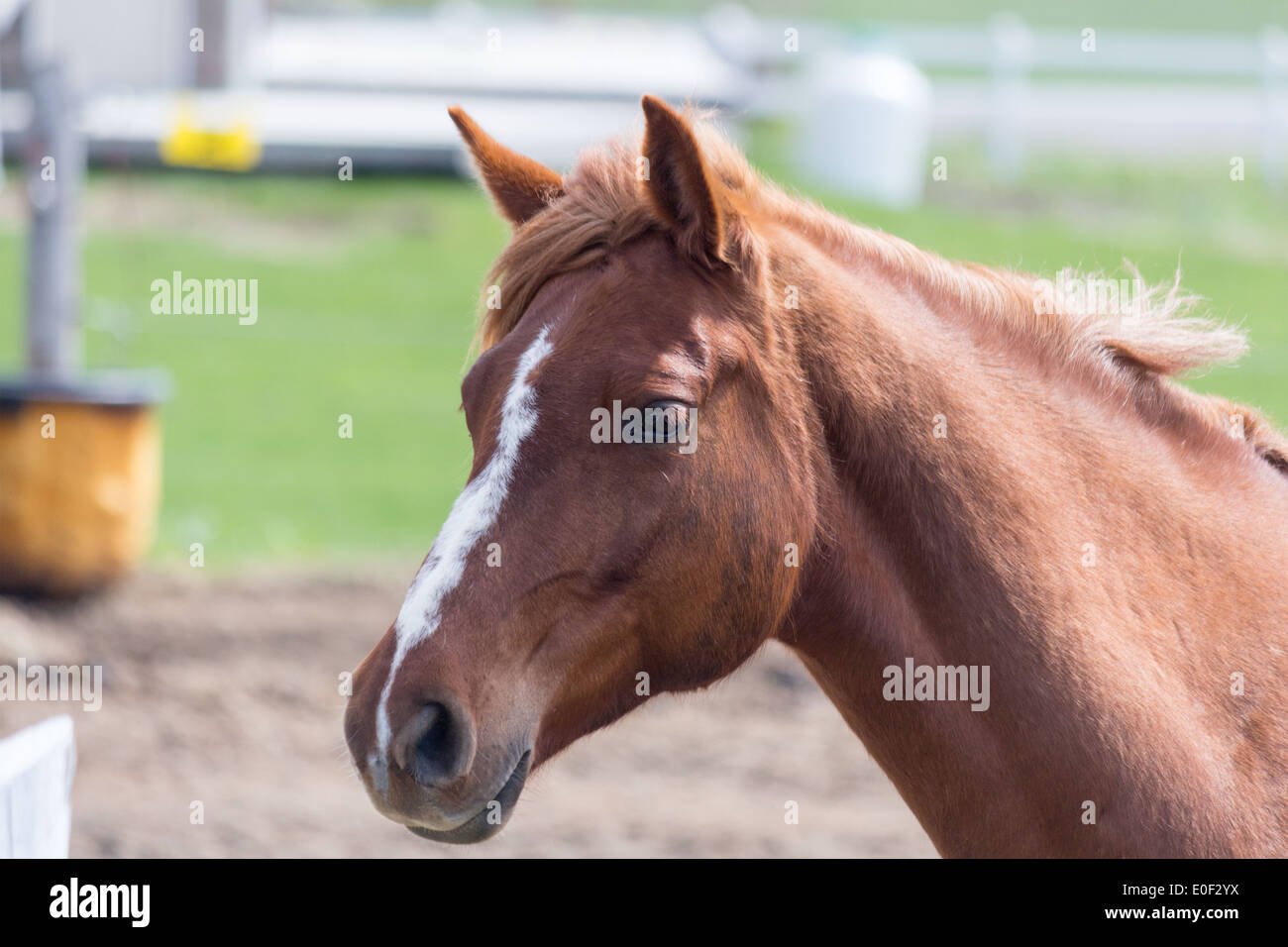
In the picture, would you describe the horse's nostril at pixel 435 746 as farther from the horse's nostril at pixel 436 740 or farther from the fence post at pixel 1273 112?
the fence post at pixel 1273 112

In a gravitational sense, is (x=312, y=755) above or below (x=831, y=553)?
below

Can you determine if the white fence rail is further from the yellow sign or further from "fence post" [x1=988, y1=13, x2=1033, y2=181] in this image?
"fence post" [x1=988, y1=13, x2=1033, y2=181]

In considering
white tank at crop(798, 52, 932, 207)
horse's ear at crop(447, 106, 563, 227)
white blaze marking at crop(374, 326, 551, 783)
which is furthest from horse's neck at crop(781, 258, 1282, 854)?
white tank at crop(798, 52, 932, 207)

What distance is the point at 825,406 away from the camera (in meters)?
2.31

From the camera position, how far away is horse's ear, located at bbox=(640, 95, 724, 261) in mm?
2223

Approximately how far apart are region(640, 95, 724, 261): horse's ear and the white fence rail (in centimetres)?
170

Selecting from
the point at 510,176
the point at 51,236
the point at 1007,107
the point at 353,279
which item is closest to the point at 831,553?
the point at 510,176

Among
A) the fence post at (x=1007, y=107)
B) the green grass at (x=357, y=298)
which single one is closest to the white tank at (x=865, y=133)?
the green grass at (x=357, y=298)

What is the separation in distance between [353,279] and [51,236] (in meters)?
6.10

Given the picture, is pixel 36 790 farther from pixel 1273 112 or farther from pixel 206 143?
pixel 1273 112

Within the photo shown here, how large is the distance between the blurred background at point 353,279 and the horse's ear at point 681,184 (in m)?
0.34

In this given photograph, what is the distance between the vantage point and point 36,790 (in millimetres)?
2834

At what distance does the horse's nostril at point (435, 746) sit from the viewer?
2059 millimetres

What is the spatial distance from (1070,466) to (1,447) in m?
6.22
